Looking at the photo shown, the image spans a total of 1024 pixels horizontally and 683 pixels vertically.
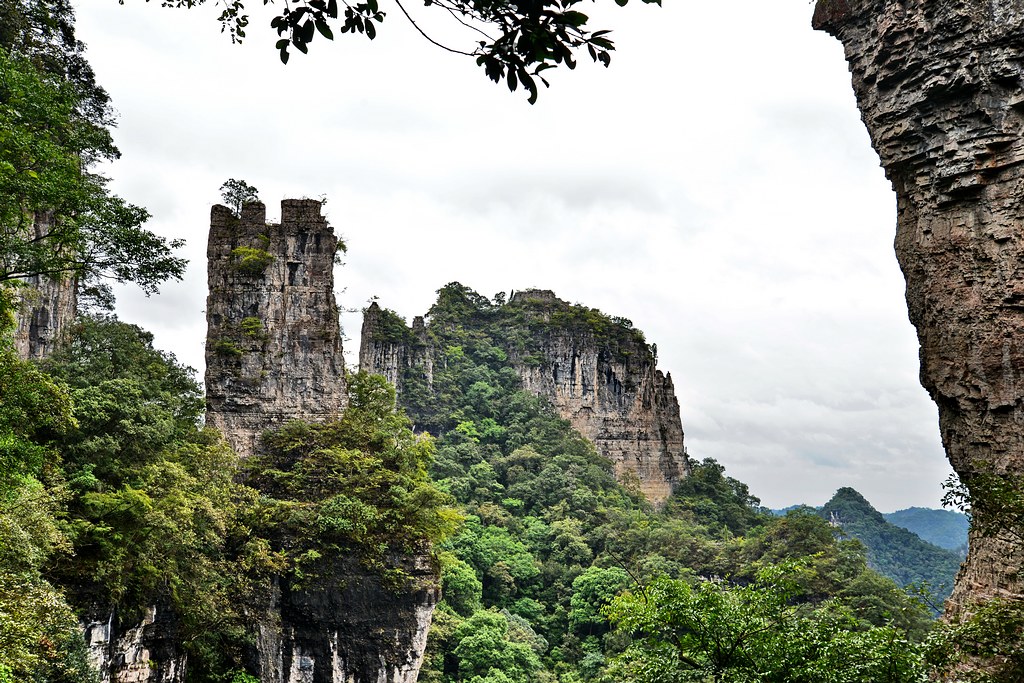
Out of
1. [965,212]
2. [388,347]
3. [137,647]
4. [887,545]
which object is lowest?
[887,545]

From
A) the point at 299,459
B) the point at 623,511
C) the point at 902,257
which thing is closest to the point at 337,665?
the point at 299,459

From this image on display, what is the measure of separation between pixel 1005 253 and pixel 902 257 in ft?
4.11

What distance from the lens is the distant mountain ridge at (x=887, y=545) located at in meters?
74.8

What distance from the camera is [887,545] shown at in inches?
3108

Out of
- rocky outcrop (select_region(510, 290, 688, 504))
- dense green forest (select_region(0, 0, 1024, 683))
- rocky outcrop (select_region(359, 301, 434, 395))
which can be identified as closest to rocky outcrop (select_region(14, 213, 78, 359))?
dense green forest (select_region(0, 0, 1024, 683))

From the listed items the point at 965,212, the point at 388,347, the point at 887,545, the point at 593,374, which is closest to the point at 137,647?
the point at 965,212

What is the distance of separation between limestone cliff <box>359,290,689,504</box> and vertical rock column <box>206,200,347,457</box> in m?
27.1

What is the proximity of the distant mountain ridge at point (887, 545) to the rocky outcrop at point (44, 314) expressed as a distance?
71.5 m

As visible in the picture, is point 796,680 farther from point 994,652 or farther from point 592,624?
point 592,624

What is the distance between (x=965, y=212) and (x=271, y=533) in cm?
Answer: 1680

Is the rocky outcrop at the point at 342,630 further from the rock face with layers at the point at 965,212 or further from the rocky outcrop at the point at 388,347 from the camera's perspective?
the rocky outcrop at the point at 388,347

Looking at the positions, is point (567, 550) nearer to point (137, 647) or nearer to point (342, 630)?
point (342, 630)

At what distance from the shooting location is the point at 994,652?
566 cm

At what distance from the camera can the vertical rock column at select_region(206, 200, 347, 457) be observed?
22.0 metres
